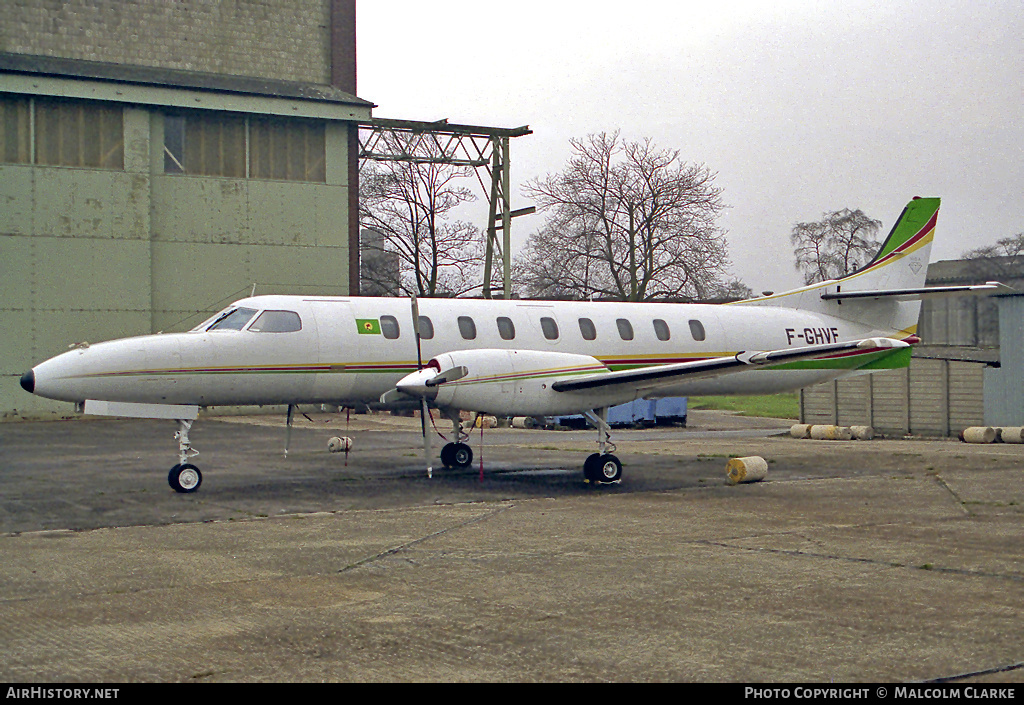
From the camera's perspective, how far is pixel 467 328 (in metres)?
18.1

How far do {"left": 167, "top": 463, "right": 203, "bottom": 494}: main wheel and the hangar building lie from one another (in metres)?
22.7

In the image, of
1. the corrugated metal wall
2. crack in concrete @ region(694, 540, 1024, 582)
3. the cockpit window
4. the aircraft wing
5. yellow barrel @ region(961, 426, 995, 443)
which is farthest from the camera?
the corrugated metal wall

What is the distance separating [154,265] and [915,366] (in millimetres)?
26982

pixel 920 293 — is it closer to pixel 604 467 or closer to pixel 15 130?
pixel 604 467

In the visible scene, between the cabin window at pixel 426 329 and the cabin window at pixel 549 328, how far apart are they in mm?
2270

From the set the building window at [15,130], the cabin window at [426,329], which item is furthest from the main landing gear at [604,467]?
the building window at [15,130]

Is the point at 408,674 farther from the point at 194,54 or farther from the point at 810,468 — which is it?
the point at 194,54

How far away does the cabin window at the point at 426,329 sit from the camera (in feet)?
57.5

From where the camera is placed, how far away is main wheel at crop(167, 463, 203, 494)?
15219mm

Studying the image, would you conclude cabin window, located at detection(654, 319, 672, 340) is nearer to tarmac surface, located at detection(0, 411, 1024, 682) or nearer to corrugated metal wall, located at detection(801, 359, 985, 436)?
tarmac surface, located at detection(0, 411, 1024, 682)

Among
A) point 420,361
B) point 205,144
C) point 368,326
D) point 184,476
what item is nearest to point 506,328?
point 420,361

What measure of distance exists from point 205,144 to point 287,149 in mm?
3177

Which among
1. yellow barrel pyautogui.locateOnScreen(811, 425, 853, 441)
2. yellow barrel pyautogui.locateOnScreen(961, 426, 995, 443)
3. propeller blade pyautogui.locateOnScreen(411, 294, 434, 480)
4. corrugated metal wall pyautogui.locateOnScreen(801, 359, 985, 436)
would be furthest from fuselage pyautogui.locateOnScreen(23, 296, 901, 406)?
corrugated metal wall pyautogui.locateOnScreen(801, 359, 985, 436)

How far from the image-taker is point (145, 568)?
9570 millimetres
